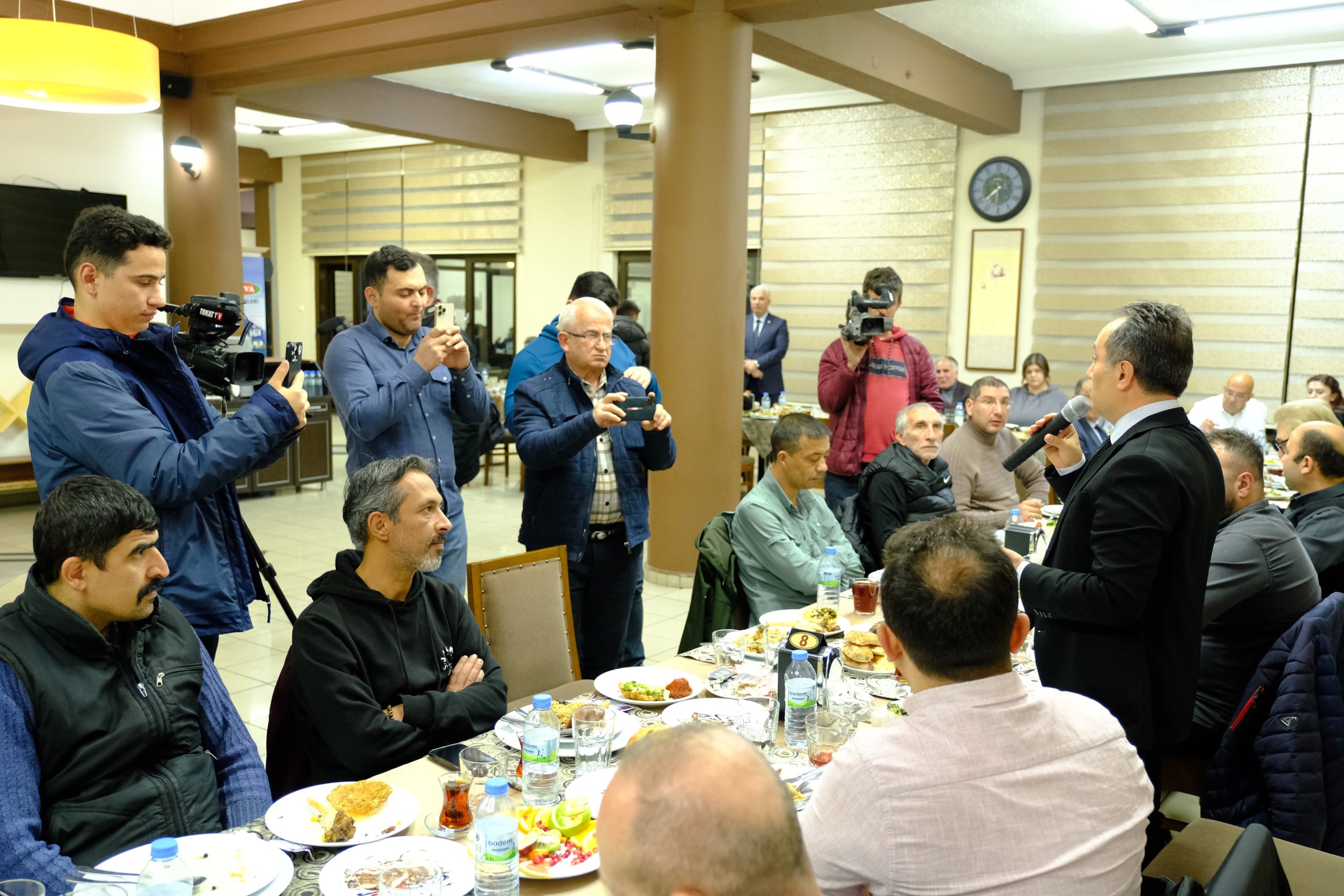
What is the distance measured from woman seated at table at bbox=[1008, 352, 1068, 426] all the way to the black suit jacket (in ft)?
19.5

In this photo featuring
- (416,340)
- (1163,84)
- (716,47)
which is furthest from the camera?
(1163,84)

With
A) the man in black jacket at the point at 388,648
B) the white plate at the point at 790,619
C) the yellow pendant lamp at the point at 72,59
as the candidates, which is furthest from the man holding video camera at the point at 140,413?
the yellow pendant lamp at the point at 72,59

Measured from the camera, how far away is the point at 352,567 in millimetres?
2365

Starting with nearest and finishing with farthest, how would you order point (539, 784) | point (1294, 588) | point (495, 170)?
point (539, 784) < point (1294, 588) < point (495, 170)

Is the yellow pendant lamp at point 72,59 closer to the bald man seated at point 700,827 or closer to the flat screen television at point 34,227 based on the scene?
the bald man seated at point 700,827

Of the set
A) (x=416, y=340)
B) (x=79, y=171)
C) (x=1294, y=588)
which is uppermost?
(x=79, y=171)

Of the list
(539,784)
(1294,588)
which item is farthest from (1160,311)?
(539,784)

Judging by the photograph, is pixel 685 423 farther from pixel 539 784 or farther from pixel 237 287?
pixel 237 287

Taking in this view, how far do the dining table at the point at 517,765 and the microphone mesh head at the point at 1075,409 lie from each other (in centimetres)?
65

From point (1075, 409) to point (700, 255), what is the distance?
3.38 m

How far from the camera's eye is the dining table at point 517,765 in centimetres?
158

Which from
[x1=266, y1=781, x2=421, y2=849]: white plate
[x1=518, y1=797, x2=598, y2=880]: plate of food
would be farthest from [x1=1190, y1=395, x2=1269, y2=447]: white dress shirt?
[x1=266, y1=781, x2=421, y2=849]: white plate

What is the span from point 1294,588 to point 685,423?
351cm

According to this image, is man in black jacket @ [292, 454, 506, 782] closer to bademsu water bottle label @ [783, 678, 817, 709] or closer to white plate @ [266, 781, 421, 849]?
white plate @ [266, 781, 421, 849]
